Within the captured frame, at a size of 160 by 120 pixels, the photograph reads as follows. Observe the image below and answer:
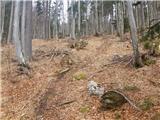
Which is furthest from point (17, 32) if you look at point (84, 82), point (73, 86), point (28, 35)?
point (84, 82)

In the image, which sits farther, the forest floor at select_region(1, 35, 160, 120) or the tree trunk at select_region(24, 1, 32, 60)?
the tree trunk at select_region(24, 1, 32, 60)

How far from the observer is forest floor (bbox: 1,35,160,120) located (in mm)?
10984

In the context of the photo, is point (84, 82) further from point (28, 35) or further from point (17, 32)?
point (28, 35)

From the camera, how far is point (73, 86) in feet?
45.2

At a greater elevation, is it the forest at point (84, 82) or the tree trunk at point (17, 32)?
the tree trunk at point (17, 32)

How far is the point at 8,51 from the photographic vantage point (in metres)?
22.5

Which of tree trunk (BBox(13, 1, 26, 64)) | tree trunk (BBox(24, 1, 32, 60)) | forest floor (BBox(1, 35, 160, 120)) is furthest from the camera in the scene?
tree trunk (BBox(24, 1, 32, 60))

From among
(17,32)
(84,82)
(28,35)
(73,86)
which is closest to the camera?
(73,86)

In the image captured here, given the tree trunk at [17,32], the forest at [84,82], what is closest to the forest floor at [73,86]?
the forest at [84,82]

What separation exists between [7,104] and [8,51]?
392 inches

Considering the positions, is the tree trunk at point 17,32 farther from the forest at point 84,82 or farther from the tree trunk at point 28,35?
the tree trunk at point 28,35

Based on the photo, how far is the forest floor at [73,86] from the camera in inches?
432

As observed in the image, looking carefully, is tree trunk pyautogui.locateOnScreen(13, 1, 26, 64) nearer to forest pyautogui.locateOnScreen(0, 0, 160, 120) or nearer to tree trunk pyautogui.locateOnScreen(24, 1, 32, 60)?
forest pyautogui.locateOnScreen(0, 0, 160, 120)

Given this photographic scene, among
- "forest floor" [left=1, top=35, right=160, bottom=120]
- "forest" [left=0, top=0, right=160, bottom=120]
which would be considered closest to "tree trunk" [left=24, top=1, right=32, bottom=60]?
"forest" [left=0, top=0, right=160, bottom=120]
